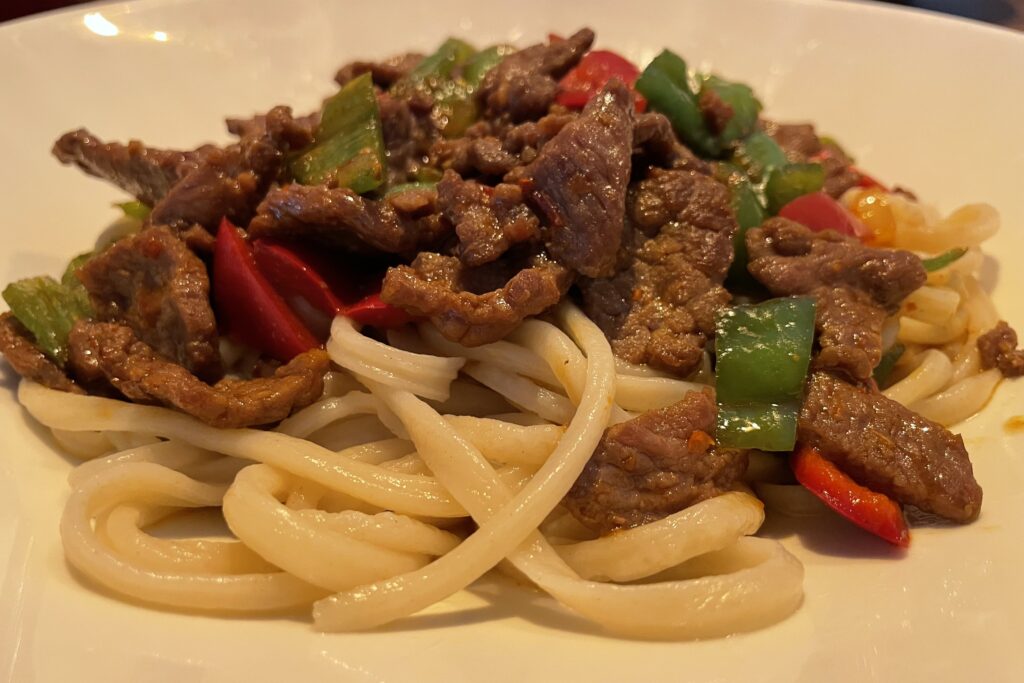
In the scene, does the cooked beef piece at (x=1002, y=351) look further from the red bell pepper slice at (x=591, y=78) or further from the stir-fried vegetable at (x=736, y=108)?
the red bell pepper slice at (x=591, y=78)

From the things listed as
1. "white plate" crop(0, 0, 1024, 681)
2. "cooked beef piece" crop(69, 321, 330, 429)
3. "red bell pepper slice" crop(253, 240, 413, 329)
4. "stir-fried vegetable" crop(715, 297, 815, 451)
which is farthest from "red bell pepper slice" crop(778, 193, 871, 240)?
"cooked beef piece" crop(69, 321, 330, 429)

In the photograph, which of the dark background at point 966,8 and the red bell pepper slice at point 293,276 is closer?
the red bell pepper slice at point 293,276

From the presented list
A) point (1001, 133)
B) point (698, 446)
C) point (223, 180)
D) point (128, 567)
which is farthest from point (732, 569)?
point (1001, 133)

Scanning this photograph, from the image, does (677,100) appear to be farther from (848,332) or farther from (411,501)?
(411,501)

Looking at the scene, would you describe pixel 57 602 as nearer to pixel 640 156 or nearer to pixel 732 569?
pixel 732 569

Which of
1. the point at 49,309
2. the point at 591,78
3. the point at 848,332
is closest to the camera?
the point at 848,332

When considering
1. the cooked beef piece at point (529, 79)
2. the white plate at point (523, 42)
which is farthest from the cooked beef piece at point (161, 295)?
the cooked beef piece at point (529, 79)

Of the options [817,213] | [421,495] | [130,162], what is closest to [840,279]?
[817,213]
